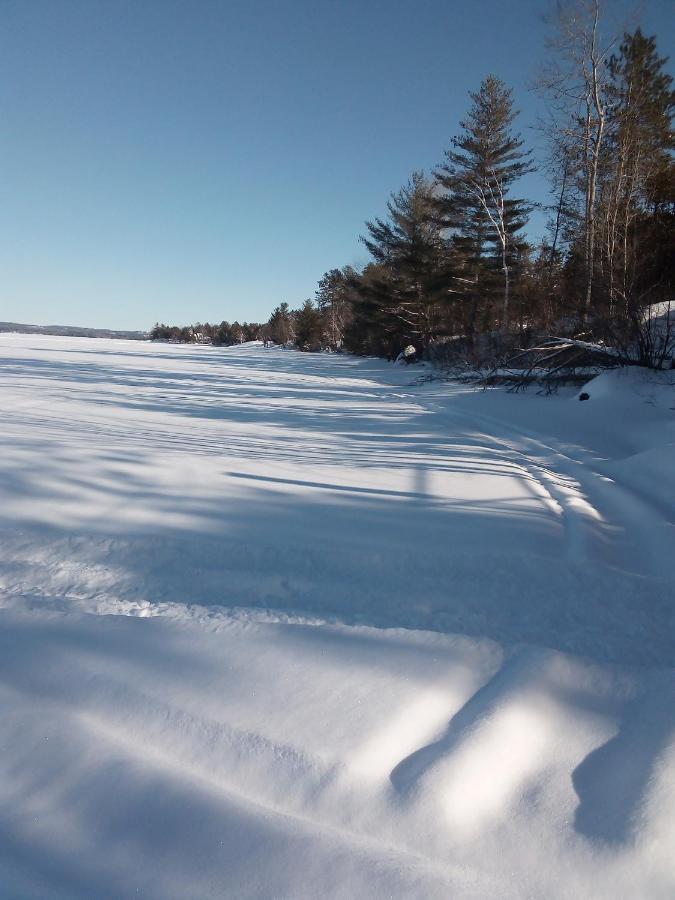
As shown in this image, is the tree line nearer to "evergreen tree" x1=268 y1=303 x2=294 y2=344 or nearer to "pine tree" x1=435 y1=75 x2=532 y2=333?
"pine tree" x1=435 y1=75 x2=532 y2=333

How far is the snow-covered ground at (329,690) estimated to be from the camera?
3.74 feet

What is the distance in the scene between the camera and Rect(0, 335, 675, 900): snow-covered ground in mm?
1139

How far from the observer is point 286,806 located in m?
1.23

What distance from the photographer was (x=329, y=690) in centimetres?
162

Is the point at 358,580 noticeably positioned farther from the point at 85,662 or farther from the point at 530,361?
the point at 530,361

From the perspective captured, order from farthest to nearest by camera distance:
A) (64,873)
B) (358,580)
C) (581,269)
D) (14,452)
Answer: (581,269)
(14,452)
(358,580)
(64,873)

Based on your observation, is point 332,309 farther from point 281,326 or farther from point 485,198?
point 485,198

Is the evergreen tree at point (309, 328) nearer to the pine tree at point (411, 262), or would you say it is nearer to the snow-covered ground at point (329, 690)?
the pine tree at point (411, 262)

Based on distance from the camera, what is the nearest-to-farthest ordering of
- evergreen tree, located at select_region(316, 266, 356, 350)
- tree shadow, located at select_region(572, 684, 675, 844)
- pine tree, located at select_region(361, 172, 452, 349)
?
tree shadow, located at select_region(572, 684, 675, 844)
pine tree, located at select_region(361, 172, 452, 349)
evergreen tree, located at select_region(316, 266, 356, 350)

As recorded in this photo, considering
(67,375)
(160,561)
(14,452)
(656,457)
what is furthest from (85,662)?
(67,375)

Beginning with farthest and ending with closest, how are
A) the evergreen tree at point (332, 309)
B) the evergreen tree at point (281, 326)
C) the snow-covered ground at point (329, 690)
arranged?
the evergreen tree at point (281, 326) < the evergreen tree at point (332, 309) < the snow-covered ground at point (329, 690)

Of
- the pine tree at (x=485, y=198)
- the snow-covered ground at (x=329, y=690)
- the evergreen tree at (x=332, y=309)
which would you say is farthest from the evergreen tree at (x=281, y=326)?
the snow-covered ground at (x=329, y=690)

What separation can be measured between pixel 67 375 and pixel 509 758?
1551cm

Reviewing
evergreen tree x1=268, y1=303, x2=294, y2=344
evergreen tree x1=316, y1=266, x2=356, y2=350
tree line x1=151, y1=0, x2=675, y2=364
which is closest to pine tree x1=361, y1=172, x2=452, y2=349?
tree line x1=151, y1=0, x2=675, y2=364
